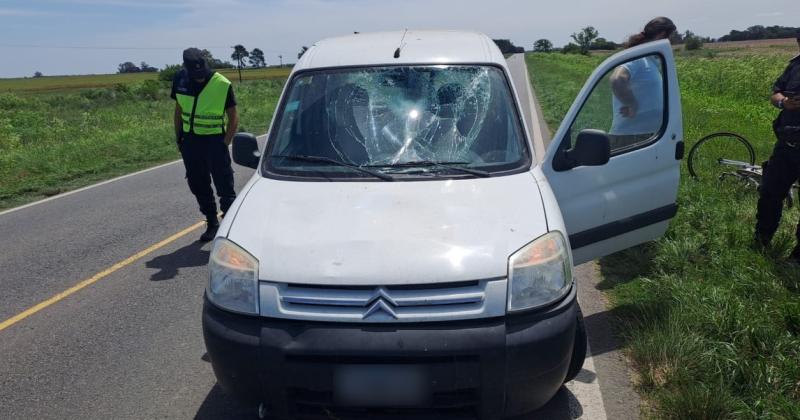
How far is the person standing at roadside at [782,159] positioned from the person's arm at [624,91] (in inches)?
60.3

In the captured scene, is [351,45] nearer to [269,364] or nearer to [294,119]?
[294,119]

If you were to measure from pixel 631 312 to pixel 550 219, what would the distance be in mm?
1872

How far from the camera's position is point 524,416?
3.60m

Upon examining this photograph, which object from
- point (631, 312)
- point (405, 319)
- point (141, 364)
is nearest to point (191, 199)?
point (141, 364)

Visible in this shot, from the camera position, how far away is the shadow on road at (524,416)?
3.60 metres

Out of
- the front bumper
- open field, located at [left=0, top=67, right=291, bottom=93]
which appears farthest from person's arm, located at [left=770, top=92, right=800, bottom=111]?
open field, located at [left=0, top=67, right=291, bottom=93]

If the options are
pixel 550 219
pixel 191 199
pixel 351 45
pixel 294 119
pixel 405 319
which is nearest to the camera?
→ pixel 405 319

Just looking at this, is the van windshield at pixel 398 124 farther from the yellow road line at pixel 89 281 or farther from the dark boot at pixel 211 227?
the dark boot at pixel 211 227

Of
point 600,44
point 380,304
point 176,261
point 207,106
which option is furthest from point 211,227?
point 600,44

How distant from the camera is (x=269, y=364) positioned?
291 cm

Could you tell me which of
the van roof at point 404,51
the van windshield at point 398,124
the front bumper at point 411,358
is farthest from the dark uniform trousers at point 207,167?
the front bumper at point 411,358

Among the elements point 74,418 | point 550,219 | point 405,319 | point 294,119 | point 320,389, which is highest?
point 294,119

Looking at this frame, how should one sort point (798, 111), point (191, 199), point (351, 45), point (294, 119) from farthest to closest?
1. point (191, 199)
2. point (798, 111)
3. point (351, 45)
4. point (294, 119)

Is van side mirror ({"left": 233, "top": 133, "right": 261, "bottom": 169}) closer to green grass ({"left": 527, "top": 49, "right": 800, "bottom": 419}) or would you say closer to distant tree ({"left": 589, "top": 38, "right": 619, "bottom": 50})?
green grass ({"left": 527, "top": 49, "right": 800, "bottom": 419})
